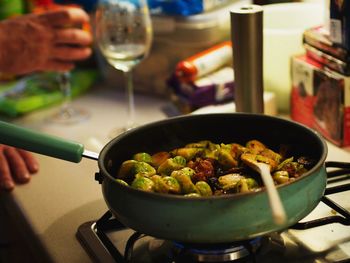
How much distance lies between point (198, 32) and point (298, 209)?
68cm

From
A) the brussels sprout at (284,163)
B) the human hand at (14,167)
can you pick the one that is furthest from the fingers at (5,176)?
the brussels sprout at (284,163)

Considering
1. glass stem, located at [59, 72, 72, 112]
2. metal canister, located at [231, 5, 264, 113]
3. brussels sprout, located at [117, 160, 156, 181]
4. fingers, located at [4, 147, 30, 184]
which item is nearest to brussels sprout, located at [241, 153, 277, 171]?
brussels sprout, located at [117, 160, 156, 181]

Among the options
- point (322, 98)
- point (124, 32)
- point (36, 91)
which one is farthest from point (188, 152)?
point (36, 91)

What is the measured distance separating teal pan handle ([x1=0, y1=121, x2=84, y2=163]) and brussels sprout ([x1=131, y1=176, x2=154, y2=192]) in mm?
77

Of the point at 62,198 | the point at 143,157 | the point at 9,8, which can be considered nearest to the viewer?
the point at 143,157

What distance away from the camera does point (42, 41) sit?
1.23m

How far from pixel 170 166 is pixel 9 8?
32.4 inches

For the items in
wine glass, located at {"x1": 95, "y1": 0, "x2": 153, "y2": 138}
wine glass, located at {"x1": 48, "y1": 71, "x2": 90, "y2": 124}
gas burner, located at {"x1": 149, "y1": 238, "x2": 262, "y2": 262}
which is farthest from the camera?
wine glass, located at {"x1": 48, "y1": 71, "x2": 90, "y2": 124}

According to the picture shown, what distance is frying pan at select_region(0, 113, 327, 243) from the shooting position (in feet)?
1.97

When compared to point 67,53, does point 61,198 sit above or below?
below

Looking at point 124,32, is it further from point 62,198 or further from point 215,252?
point 215,252

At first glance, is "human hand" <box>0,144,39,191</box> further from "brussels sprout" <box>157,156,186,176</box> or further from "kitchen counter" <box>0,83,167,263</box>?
"brussels sprout" <box>157,156,186,176</box>

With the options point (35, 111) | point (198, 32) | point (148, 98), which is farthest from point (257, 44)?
point (35, 111)

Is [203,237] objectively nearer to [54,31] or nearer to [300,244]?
[300,244]
